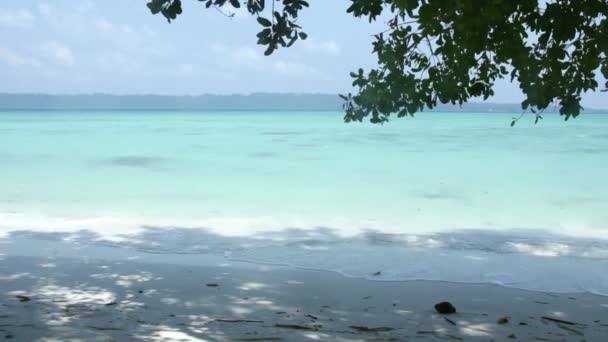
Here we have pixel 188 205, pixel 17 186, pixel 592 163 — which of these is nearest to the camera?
pixel 188 205

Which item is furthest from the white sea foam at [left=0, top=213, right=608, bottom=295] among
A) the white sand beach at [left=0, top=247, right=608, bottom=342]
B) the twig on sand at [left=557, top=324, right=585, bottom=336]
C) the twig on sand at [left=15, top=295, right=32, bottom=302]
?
the twig on sand at [left=15, top=295, right=32, bottom=302]

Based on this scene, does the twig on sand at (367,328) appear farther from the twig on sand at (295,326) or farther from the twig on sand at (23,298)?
the twig on sand at (23,298)

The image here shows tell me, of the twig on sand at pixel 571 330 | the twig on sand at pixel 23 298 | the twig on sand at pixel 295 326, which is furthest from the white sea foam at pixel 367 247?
the twig on sand at pixel 23 298

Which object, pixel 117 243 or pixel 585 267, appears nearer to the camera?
pixel 585 267

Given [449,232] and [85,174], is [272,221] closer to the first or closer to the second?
[449,232]

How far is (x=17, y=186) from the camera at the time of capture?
42.2ft

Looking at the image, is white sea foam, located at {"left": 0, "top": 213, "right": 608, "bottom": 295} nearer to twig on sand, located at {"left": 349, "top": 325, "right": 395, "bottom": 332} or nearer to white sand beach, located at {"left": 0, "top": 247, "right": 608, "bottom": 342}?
white sand beach, located at {"left": 0, "top": 247, "right": 608, "bottom": 342}

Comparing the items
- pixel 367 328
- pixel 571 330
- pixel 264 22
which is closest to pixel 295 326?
pixel 367 328

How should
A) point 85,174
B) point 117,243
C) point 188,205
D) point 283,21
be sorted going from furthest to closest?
point 85,174 → point 188,205 → point 117,243 → point 283,21

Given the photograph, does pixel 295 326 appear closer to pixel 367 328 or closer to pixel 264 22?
pixel 367 328

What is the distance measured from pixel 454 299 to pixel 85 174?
37.6ft

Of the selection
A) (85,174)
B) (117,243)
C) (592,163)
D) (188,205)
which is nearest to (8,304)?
(117,243)

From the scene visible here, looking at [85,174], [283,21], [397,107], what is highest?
[283,21]

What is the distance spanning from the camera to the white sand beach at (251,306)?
3.91m
